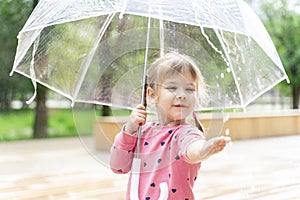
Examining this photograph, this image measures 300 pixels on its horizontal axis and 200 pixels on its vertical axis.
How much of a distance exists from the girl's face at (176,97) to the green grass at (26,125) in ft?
22.8

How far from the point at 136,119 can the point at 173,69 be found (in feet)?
0.48

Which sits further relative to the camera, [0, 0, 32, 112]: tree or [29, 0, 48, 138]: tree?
[29, 0, 48, 138]: tree

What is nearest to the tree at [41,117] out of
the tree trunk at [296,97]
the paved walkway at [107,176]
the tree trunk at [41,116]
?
the tree trunk at [41,116]

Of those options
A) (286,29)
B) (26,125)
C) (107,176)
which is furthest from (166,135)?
(286,29)

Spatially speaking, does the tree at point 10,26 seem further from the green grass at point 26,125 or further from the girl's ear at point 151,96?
the girl's ear at point 151,96

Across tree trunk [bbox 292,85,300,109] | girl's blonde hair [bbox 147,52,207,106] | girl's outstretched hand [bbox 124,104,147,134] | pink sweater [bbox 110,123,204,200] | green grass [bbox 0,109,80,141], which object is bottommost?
green grass [bbox 0,109,80,141]

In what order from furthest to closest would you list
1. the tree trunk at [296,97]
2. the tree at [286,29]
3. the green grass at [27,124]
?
1. the tree trunk at [296,97]
2. the tree at [286,29]
3. the green grass at [27,124]

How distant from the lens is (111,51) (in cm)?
151

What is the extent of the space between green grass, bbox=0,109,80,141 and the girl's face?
6950 millimetres

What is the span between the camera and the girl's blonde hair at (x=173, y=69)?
1.32 metres

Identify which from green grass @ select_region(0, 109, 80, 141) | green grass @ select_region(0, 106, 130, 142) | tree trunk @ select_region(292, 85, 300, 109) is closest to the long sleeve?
green grass @ select_region(0, 106, 130, 142)

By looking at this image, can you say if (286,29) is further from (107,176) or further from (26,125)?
(107,176)

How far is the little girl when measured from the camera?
127 cm

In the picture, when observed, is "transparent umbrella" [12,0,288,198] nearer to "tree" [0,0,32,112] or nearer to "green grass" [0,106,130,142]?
"tree" [0,0,32,112]
